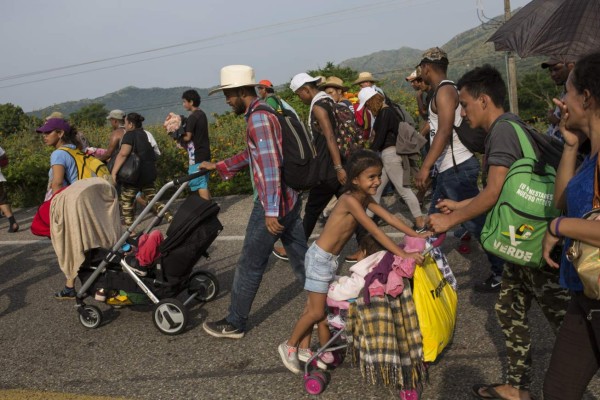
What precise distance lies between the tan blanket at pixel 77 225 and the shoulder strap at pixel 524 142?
3.56 m

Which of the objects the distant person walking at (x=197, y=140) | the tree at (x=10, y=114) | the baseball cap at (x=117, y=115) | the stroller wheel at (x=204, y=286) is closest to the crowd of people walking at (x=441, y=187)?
the stroller wheel at (x=204, y=286)

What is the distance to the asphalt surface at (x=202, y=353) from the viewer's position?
143 inches

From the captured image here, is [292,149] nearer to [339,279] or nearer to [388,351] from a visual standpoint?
[339,279]

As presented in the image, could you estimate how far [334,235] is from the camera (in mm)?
3668

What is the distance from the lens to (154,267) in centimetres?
497

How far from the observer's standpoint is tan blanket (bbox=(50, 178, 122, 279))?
5004 mm

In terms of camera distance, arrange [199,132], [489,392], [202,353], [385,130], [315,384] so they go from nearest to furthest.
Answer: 1. [489,392]
2. [315,384]
3. [202,353]
4. [385,130]
5. [199,132]

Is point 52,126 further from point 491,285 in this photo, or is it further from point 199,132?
point 491,285

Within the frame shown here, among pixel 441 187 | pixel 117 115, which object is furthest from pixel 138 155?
pixel 441 187

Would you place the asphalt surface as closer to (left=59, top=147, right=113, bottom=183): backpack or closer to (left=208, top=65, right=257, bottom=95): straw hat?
(left=59, top=147, right=113, bottom=183): backpack

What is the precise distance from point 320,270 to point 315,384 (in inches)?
26.3

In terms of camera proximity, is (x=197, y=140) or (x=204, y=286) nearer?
(x=204, y=286)

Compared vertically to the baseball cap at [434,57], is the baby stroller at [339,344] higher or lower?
lower

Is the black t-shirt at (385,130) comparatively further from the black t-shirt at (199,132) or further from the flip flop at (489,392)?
the flip flop at (489,392)
